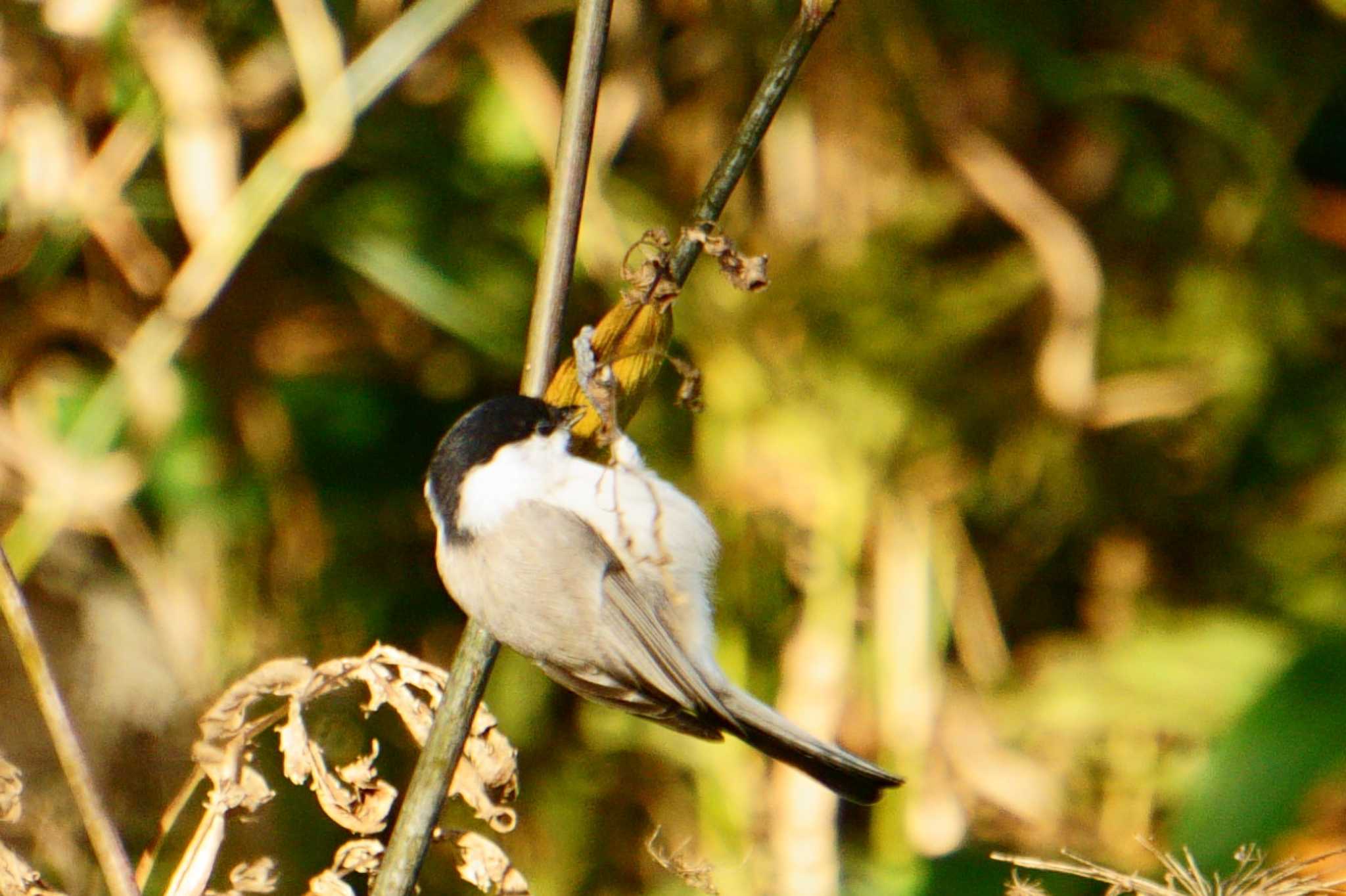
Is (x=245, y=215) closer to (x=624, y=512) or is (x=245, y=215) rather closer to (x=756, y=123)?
(x=624, y=512)

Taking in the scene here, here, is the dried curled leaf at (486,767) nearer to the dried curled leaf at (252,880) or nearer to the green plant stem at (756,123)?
the dried curled leaf at (252,880)

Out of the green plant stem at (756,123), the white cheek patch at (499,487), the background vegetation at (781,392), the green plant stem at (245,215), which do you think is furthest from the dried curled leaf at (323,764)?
the green plant stem at (245,215)

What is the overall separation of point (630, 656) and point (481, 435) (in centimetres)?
32

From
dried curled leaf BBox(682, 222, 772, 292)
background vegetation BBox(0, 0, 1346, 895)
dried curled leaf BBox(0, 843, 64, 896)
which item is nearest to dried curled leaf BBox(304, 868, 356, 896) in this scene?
dried curled leaf BBox(0, 843, 64, 896)

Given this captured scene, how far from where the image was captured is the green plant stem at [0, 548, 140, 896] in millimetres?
995

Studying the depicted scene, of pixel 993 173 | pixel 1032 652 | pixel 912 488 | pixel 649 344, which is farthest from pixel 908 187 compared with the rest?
pixel 649 344

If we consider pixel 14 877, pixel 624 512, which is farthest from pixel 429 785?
pixel 624 512

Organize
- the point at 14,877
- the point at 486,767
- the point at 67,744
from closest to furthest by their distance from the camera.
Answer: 1. the point at 67,744
2. the point at 14,877
3. the point at 486,767

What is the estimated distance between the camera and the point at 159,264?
2.60 metres

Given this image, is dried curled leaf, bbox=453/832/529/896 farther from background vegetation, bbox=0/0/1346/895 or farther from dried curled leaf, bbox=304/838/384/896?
background vegetation, bbox=0/0/1346/895

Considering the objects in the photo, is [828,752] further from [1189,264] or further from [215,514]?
[1189,264]

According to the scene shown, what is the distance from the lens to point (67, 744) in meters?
1.00

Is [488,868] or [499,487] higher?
[499,487]

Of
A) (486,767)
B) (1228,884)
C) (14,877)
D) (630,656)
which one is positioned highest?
(630,656)
